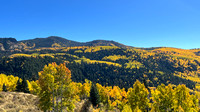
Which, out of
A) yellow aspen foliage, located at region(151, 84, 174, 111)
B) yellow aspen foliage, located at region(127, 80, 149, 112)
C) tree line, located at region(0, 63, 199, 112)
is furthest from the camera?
yellow aspen foliage, located at region(127, 80, 149, 112)

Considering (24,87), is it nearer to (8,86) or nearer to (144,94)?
(8,86)

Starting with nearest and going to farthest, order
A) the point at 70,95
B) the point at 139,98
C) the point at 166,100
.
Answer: the point at 70,95 < the point at 166,100 < the point at 139,98

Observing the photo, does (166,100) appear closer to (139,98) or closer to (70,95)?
(139,98)

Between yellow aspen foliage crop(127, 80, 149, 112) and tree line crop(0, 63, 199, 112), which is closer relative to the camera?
tree line crop(0, 63, 199, 112)

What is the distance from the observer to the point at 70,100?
27.1 metres

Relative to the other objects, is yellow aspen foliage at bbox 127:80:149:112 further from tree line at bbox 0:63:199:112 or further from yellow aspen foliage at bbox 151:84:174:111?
yellow aspen foliage at bbox 151:84:174:111

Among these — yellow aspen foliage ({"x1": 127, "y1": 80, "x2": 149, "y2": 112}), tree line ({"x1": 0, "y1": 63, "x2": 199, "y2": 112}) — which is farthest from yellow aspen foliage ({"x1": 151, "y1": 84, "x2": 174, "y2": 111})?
yellow aspen foliage ({"x1": 127, "y1": 80, "x2": 149, "y2": 112})

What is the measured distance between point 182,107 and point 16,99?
1924 inches

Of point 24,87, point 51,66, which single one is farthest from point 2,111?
point 24,87

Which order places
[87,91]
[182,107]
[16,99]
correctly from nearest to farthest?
[182,107] → [16,99] → [87,91]

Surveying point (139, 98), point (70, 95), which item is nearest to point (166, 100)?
point (139, 98)

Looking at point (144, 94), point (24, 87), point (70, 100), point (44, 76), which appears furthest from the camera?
point (24, 87)

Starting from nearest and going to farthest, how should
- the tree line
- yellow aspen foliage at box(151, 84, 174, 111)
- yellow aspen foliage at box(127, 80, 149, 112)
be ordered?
the tree line → yellow aspen foliage at box(151, 84, 174, 111) → yellow aspen foliage at box(127, 80, 149, 112)

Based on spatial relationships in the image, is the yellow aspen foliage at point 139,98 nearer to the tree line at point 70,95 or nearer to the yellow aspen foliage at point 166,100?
the tree line at point 70,95
